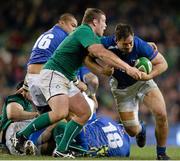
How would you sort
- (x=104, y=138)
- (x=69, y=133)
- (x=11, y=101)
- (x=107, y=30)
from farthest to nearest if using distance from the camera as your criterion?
1. (x=107, y=30)
2. (x=11, y=101)
3. (x=104, y=138)
4. (x=69, y=133)

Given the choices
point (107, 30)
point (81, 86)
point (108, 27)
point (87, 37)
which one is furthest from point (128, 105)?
point (108, 27)

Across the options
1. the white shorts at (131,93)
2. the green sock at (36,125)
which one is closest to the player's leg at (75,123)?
the green sock at (36,125)

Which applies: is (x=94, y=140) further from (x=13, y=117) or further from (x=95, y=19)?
(x=95, y=19)

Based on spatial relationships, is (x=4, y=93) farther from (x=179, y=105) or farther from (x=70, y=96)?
(x=70, y=96)

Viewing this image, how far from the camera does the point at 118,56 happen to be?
10.8 m

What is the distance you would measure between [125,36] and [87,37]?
17.8 inches

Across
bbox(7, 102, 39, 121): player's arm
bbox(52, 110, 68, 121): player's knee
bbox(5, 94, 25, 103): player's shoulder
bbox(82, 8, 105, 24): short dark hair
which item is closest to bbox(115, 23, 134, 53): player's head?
bbox(82, 8, 105, 24): short dark hair

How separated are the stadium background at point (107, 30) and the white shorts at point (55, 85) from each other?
7448 millimetres

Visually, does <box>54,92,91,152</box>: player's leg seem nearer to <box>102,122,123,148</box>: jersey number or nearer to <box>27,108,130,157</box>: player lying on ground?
<box>27,108,130,157</box>: player lying on ground

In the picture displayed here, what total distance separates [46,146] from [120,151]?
96cm

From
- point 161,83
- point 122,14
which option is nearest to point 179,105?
point 161,83

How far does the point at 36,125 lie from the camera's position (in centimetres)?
1055

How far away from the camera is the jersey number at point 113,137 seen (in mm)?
11039

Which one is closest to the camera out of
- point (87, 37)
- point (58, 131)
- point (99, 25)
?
point (87, 37)
